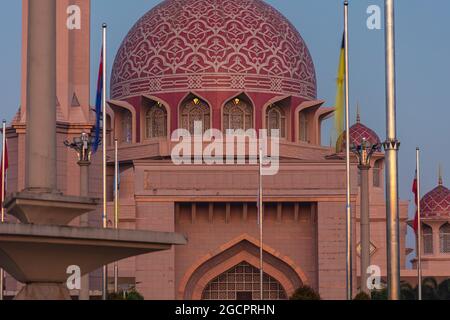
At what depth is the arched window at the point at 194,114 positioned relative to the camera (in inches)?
1852

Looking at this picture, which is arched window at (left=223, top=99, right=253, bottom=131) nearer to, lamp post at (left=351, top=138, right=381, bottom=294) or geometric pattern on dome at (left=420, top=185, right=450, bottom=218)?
geometric pattern on dome at (left=420, top=185, right=450, bottom=218)

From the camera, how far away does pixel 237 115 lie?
155 ft

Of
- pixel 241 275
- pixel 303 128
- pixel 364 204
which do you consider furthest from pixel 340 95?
pixel 303 128

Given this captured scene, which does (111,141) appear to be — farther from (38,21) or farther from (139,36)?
(38,21)

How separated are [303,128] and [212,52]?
4.77 metres

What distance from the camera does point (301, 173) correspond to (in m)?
43.5

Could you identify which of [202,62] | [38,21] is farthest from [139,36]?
[38,21]

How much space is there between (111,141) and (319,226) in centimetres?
1027

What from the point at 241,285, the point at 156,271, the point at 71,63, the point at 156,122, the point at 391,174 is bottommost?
the point at 241,285

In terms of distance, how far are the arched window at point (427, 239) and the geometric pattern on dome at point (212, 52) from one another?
986cm

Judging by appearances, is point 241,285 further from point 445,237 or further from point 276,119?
point 445,237

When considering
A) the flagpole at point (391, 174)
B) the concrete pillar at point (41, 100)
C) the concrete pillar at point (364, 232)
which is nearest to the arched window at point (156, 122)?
the concrete pillar at point (364, 232)

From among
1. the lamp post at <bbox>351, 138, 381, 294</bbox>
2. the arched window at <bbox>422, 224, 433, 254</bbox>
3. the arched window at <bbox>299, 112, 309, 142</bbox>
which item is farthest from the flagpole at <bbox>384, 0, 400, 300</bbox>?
the arched window at <bbox>422, 224, 433, 254</bbox>

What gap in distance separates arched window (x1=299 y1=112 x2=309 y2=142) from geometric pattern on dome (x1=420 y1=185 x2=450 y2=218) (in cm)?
852
